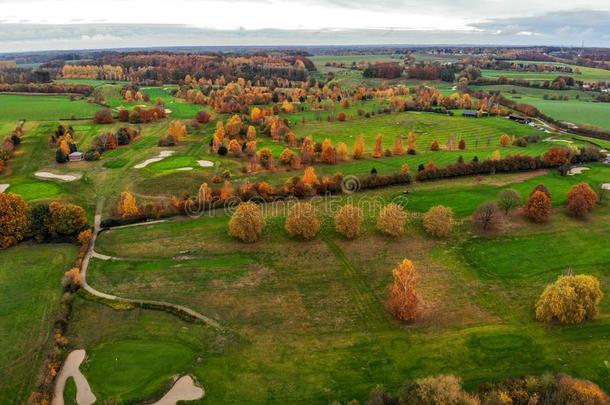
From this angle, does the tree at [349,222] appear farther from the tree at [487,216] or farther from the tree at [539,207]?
the tree at [539,207]

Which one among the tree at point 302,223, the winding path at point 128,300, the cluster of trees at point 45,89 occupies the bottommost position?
the winding path at point 128,300

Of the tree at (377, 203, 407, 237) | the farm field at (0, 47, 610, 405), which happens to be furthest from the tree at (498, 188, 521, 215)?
the tree at (377, 203, 407, 237)

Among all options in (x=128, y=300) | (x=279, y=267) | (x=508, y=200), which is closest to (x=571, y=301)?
(x=508, y=200)

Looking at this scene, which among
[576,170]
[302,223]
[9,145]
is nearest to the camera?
[302,223]

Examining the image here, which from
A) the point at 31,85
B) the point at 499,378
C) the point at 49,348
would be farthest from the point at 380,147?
the point at 31,85

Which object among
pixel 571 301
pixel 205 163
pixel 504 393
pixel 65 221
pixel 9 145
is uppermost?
pixel 9 145

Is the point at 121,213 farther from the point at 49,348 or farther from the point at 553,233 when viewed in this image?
the point at 553,233

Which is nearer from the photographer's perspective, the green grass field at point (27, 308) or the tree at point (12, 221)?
the green grass field at point (27, 308)

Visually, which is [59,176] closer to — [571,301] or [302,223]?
[302,223]

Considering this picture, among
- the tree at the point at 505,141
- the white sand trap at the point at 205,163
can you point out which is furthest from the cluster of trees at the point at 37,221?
the tree at the point at 505,141
